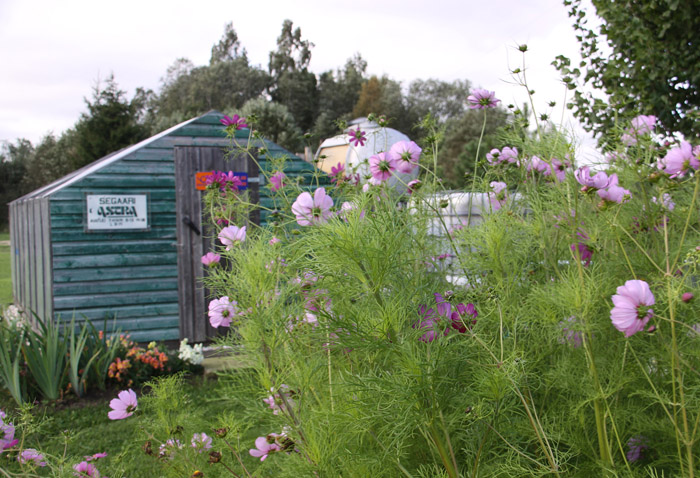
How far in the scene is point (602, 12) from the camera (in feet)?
14.2

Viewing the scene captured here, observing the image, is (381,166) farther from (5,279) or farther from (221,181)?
(5,279)

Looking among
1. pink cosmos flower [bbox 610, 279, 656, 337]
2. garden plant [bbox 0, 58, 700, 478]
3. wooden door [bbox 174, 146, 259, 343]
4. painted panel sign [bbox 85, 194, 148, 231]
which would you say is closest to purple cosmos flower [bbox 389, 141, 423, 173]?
garden plant [bbox 0, 58, 700, 478]

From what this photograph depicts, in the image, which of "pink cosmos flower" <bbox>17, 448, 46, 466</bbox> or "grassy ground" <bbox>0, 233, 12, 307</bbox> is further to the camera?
"grassy ground" <bbox>0, 233, 12, 307</bbox>

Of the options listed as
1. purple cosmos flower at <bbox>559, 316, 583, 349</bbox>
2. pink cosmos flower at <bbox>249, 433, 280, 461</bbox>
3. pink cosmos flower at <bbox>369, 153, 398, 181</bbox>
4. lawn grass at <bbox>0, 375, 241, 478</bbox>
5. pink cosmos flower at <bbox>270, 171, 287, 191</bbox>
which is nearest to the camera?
purple cosmos flower at <bbox>559, 316, 583, 349</bbox>

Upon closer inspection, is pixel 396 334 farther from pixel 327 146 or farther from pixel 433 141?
pixel 327 146

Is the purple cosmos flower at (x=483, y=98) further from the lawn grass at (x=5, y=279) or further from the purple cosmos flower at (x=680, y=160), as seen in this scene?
the lawn grass at (x=5, y=279)

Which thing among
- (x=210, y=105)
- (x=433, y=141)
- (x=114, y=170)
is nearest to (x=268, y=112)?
→ (x=210, y=105)

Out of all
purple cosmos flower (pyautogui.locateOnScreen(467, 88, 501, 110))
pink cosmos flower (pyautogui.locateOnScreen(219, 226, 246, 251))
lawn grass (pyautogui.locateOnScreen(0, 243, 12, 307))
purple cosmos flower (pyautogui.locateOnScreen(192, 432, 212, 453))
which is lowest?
lawn grass (pyautogui.locateOnScreen(0, 243, 12, 307))

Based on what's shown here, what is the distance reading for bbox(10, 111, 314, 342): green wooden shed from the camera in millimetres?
5945

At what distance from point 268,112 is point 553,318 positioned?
76.4 ft

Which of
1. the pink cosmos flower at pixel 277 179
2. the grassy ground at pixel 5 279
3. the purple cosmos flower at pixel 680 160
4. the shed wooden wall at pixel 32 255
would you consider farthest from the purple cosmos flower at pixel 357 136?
the grassy ground at pixel 5 279

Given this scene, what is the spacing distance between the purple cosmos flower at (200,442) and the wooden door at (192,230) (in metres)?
4.86

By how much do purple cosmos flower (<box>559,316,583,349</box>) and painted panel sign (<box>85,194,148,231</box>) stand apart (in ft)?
19.0

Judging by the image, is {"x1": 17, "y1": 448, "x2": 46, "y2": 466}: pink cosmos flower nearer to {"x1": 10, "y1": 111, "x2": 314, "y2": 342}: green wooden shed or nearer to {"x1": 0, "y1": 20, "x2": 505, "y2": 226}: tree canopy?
{"x1": 10, "y1": 111, "x2": 314, "y2": 342}: green wooden shed
